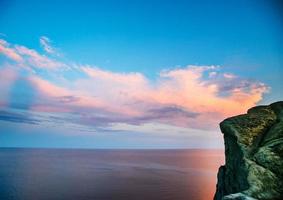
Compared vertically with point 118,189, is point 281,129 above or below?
above

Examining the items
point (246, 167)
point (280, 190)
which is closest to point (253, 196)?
point (280, 190)

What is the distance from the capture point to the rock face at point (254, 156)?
17.8 metres

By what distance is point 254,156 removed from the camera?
20.8 meters

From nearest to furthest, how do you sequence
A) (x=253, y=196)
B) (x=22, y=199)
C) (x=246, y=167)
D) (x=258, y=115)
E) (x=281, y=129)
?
(x=253, y=196), (x=246, y=167), (x=281, y=129), (x=258, y=115), (x=22, y=199)

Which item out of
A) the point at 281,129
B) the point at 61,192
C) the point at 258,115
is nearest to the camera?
the point at 281,129

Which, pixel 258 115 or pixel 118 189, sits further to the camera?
pixel 118 189

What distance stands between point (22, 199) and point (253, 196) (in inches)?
3249

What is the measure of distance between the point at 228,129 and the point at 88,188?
285 ft

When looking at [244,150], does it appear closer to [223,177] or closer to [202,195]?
[223,177]

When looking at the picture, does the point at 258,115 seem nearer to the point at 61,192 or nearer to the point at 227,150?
the point at 227,150

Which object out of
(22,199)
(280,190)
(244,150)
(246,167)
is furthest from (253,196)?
(22,199)

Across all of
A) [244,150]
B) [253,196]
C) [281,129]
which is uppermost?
[281,129]

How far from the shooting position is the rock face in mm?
17781

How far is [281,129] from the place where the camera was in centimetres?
2266
